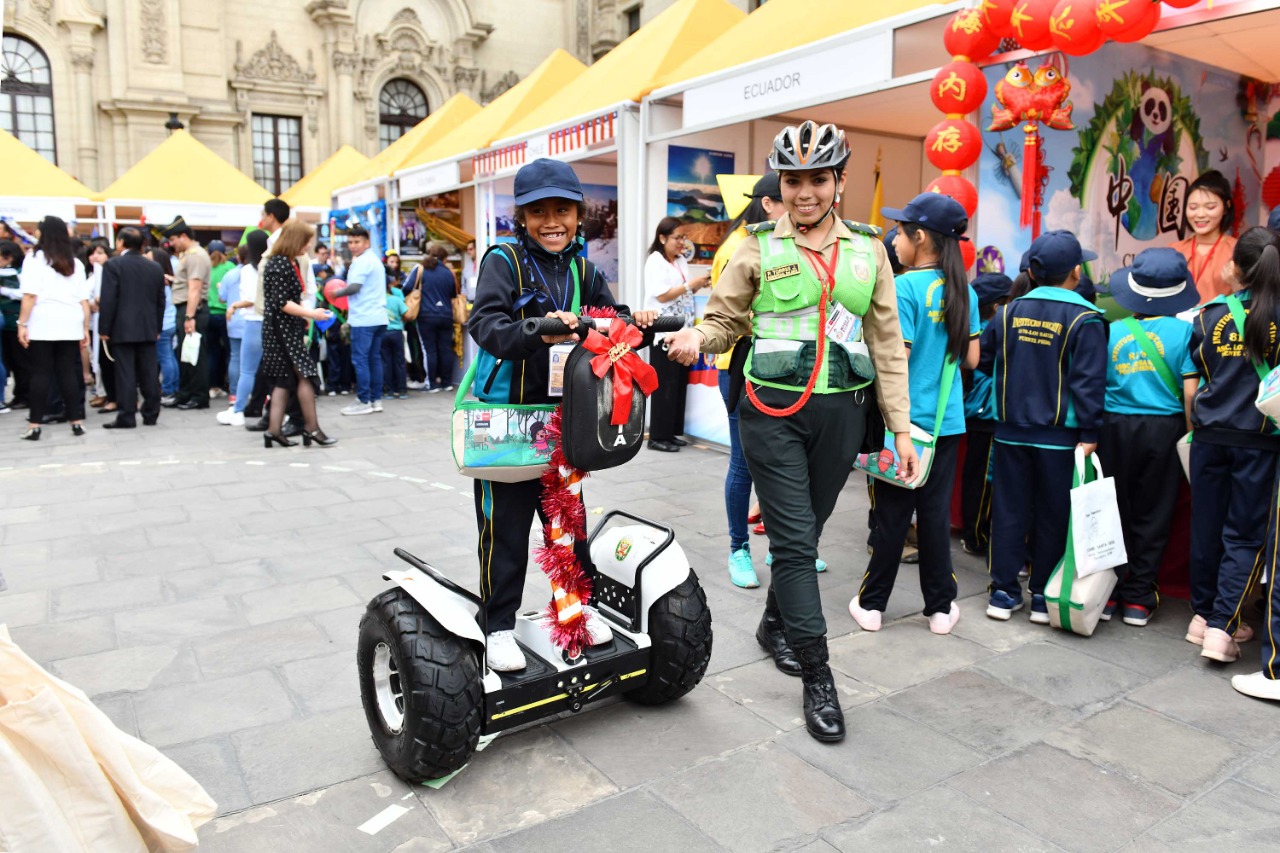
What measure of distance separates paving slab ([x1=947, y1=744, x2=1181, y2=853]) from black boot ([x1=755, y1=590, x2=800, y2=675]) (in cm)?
84

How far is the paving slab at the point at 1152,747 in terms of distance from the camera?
2773mm

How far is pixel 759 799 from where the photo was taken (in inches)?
104

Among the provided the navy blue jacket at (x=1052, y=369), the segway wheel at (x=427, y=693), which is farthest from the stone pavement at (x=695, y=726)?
the navy blue jacket at (x=1052, y=369)

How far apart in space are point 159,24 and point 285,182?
4814 millimetres

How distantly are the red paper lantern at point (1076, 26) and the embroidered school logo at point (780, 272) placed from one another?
8.73 feet

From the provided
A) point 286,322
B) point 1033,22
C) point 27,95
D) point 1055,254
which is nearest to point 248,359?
point 286,322

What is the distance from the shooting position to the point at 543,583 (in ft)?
14.7

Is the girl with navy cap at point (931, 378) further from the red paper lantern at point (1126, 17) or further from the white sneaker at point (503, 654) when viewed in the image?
the white sneaker at point (503, 654)

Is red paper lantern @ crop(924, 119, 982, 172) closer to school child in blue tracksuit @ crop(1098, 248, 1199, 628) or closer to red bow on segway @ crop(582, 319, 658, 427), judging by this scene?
school child in blue tracksuit @ crop(1098, 248, 1199, 628)

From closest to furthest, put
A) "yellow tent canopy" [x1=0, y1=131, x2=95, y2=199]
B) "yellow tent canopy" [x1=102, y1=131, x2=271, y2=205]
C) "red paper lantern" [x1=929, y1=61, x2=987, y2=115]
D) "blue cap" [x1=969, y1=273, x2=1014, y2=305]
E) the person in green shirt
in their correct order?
"blue cap" [x1=969, y1=273, x2=1014, y2=305] → "red paper lantern" [x1=929, y1=61, x2=987, y2=115] → the person in green shirt → "yellow tent canopy" [x1=0, y1=131, x2=95, y2=199] → "yellow tent canopy" [x1=102, y1=131, x2=271, y2=205]

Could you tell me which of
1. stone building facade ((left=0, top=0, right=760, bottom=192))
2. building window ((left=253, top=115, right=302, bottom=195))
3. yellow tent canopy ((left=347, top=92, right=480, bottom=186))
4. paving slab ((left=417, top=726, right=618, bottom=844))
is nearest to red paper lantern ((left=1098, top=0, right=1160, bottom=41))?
paving slab ((left=417, top=726, right=618, bottom=844))

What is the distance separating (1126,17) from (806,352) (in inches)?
113

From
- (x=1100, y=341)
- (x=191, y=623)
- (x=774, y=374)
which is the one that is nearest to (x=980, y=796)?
(x=774, y=374)

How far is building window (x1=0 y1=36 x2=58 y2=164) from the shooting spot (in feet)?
77.5
